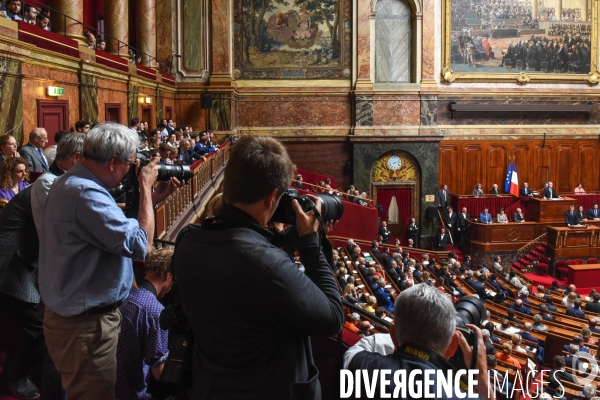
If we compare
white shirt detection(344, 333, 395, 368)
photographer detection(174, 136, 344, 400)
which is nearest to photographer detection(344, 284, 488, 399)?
photographer detection(174, 136, 344, 400)

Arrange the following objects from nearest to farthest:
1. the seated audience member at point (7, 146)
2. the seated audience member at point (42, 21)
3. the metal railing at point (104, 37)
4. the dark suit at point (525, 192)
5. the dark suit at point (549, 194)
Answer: the seated audience member at point (7, 146)
the seated audience member at point (42, 21)
the metal railing at point (104, 37)
the dark suit at point (549, 194)
the dark suit at point (525, 192)

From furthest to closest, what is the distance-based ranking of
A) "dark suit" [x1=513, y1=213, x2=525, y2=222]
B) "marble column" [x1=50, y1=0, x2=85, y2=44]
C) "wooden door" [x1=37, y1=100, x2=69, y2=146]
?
"dark suit" [x1=513, y1=213, x2=525, y2=222], "marble column" [x1=50, y1=0, x2=85, y2=44], "wooden door" [x1=37, y1=100, x2=69, y2=146]

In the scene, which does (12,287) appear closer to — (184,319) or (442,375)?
(184,319)

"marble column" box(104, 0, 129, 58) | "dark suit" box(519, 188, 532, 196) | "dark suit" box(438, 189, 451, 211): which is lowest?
"dark suit" box(438, 189, 451, 211)

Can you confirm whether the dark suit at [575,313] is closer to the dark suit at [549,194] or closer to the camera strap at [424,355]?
the dark suit at [549,194]

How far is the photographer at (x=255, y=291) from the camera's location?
6.16 ft

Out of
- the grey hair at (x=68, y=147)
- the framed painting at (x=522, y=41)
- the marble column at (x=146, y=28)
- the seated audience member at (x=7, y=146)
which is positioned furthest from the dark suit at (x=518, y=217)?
the grey hair at (x=68, y=147)

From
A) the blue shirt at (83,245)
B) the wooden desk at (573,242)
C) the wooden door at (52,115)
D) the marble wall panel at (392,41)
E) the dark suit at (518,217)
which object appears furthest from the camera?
the marble wall panel at (392,41)

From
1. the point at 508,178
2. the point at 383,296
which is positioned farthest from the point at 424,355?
the point at 508,178

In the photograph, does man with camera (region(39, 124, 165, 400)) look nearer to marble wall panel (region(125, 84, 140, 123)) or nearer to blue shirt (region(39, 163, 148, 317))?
blue shirt (region(39, 163, 148, 317))

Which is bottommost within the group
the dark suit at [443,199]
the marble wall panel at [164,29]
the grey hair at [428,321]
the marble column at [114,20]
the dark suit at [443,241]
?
the dark suit at [443,241]

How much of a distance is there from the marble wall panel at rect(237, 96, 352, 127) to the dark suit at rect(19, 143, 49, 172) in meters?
14.4

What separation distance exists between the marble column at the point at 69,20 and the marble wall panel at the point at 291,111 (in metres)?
9.48

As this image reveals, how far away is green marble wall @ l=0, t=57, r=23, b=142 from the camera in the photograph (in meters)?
7.00
